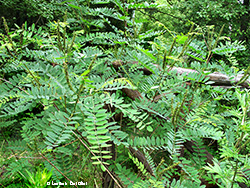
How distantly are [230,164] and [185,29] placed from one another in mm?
5600

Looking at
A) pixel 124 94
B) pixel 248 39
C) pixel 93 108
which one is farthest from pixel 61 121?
pixel 248 39

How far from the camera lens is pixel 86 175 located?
1.91 meters

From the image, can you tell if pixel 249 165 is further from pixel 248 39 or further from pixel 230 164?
pixel 248 39

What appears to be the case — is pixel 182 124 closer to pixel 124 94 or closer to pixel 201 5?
pixel 124 94

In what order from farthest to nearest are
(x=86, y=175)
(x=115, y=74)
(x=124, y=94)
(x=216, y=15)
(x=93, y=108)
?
(x=216, y=15) → (x=86, y=175) → (x=124, y=94) → (x=115, y=74) → (x=93, y=108)

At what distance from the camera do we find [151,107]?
2.18 ft

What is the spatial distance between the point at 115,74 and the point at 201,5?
5.42 meters

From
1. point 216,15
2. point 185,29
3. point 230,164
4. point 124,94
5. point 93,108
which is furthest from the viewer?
point 185,29

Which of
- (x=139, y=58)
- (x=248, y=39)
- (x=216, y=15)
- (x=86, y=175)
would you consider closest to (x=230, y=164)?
(x=139, y=58)

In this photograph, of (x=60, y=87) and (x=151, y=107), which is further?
(x=151, y=107)

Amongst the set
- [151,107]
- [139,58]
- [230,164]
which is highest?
[139,58]

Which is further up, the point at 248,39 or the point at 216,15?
the point at 216,15

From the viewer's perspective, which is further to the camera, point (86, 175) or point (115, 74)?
point (86, 175)

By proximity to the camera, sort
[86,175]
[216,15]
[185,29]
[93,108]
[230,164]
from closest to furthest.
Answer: [93,108]
[230,164]
[86,175]
[216,15]
[185,29]
